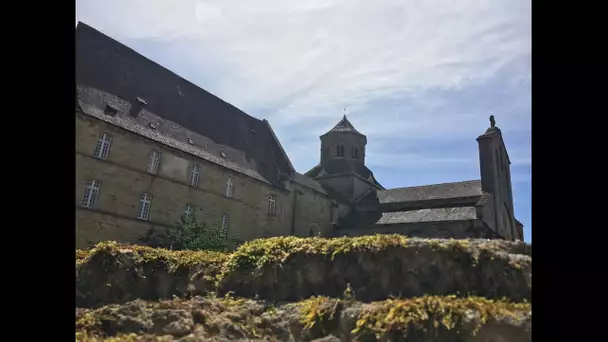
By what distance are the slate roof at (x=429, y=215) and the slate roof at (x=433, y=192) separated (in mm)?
2524

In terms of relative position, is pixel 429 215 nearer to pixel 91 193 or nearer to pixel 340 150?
pixel 340 150

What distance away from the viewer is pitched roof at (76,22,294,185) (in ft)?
83.5

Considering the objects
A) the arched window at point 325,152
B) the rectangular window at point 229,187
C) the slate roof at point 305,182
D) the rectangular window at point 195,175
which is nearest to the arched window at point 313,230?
the slate roof at point 305,182

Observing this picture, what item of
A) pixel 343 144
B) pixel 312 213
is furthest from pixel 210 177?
pixel 343 144

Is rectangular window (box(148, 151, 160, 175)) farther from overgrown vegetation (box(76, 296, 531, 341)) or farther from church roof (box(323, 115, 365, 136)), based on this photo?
church roof (box(323, 115, 365, 136))

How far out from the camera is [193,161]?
2728cm

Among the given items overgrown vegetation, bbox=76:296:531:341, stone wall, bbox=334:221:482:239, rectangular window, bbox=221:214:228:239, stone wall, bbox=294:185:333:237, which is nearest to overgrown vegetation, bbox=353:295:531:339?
overgrown vegetation, bbox=76:296:531:341

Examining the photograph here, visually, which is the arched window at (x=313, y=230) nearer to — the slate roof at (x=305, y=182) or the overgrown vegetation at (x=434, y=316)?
the slate roof at (x=305, y=182)

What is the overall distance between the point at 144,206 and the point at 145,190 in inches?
37.6

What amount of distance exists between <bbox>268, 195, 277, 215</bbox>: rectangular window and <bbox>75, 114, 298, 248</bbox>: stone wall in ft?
1.89

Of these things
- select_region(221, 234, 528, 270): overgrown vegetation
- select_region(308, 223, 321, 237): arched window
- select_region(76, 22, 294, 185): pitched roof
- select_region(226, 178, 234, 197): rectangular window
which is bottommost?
select_region(221, 234, 528, 270): overgrown vegetation

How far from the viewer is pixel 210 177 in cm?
2825

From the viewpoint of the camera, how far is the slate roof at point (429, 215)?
111 feet
